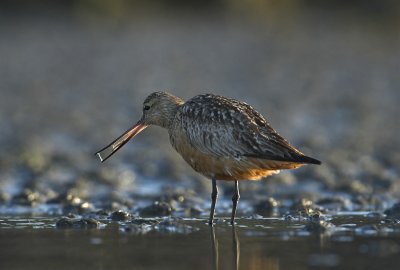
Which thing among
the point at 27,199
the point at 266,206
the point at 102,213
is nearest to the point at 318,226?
the point at 266,206

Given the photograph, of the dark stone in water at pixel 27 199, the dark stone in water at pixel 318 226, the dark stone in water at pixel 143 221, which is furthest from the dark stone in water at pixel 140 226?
the dark stone in water at pixel 27 199

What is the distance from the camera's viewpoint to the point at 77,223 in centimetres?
861

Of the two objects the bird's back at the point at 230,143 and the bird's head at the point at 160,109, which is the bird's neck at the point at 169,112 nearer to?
the bird's head at the point at 160,109

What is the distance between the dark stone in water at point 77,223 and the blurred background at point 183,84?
189cm

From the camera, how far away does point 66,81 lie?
2284cm

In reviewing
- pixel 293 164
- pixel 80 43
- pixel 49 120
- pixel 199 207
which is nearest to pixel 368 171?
pixel 199 207

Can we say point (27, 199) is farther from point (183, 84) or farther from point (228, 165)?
point (183, 84)

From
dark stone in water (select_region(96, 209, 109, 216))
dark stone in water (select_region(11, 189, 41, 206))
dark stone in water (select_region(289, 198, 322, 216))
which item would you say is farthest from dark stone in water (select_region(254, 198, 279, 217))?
dark stone in water (select_region(11, 189, 41, 206))

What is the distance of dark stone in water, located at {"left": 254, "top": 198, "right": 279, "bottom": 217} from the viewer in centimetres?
976

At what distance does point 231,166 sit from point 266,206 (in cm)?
124

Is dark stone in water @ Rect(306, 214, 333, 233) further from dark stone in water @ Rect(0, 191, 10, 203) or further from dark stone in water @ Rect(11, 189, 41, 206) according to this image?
dark stone in water @ Rect(0, 191, 10, 203)

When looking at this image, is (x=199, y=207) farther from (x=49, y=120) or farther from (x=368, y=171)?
(x=49, y=120)

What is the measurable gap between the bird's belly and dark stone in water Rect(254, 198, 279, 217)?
881 mm

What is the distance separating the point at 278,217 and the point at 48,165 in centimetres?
476
